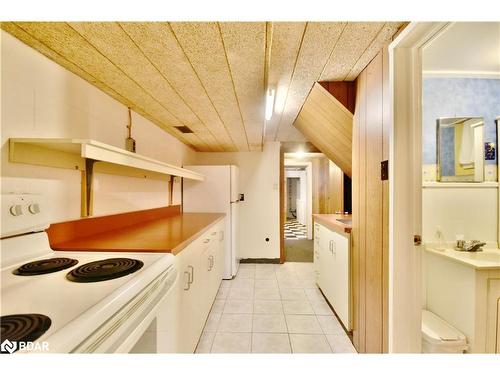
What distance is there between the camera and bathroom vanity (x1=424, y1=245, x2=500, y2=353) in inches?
51.2

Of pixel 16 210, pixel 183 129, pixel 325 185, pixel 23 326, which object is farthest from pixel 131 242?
pixel 325 185

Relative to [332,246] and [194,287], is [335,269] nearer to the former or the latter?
[332,246]

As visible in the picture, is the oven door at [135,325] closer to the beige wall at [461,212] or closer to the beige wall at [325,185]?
the beige wall at [461,212]

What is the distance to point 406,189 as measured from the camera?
1125mm

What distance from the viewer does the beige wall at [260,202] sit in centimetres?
387

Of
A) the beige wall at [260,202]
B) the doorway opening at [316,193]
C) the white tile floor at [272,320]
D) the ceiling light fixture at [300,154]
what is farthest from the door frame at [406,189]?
the ceiling light fixture at [300,154]

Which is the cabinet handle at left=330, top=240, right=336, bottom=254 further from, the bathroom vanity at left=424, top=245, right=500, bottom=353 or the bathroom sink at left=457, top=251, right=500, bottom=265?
the bathroom sink at left=457, top=251, right=500, bottom=265

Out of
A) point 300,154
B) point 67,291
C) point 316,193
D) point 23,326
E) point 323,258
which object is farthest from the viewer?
point 316,193

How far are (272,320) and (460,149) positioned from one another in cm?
227

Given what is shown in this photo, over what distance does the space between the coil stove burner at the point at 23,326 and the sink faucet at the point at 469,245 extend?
8.02 ft

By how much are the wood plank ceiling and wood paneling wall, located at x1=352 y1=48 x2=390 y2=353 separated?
0.67 ft
